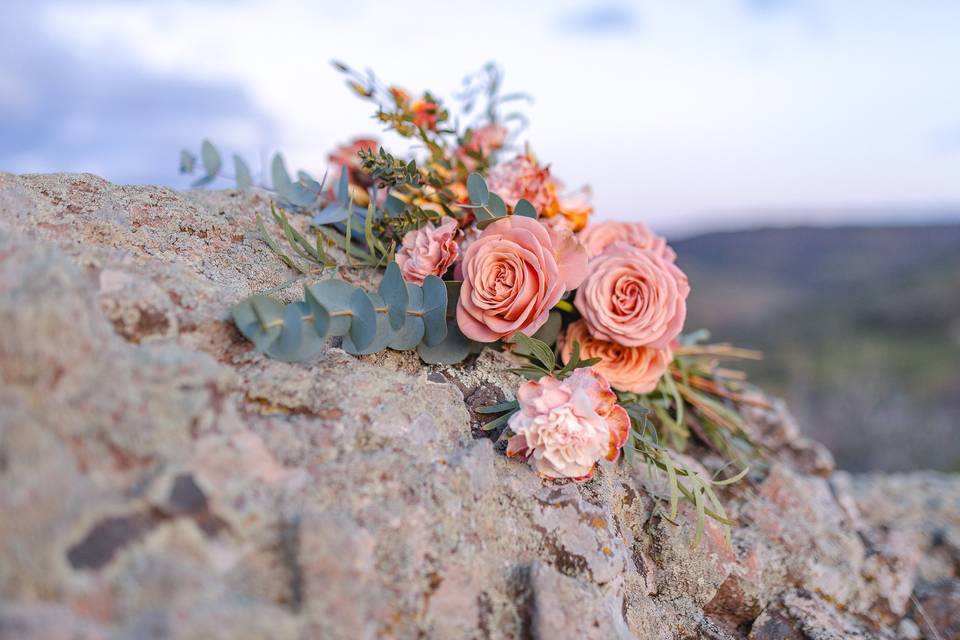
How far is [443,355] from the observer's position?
1.65 meters

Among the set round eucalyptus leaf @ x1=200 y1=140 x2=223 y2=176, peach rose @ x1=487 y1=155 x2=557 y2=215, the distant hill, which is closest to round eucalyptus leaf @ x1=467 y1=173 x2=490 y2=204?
peach rose @ x1=487 y1=155 x2=557 y2=215

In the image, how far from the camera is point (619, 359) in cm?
190

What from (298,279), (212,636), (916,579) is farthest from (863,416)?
(212,636)

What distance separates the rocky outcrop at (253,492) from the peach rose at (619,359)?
10.6 inches

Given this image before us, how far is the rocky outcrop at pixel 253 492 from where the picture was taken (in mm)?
939

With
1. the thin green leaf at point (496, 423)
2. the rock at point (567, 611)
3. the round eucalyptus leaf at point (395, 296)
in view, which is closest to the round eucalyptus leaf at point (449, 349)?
the round eucalyptus leaf at point (395, 296)

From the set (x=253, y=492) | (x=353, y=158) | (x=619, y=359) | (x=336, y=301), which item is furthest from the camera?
(x=353, y=158)

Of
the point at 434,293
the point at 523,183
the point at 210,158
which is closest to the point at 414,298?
the point at 434,293

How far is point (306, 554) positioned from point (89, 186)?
1196mm

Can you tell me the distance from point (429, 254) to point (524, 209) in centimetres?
30

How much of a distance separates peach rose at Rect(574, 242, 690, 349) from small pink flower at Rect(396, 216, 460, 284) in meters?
0.38

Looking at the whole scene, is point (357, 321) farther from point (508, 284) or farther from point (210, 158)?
point (210, 158)

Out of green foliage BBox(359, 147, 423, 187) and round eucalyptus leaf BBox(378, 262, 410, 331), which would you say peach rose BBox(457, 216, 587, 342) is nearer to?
round eucalyptus leaf BBox(378, 262, 410, 331)

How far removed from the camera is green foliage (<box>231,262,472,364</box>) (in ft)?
4.48
